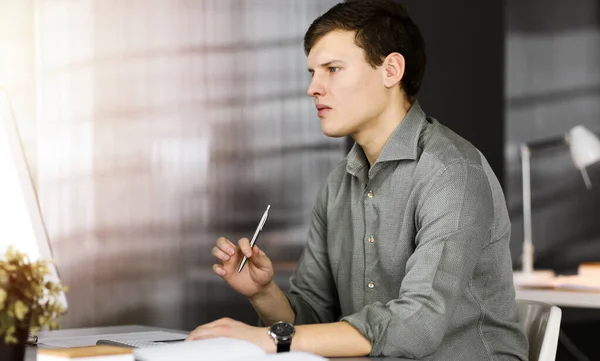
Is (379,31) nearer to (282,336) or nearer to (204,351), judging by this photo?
(282,336)

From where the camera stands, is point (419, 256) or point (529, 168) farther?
point (529, 168)

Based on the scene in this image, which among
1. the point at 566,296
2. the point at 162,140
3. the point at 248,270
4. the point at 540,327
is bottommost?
the point at 566,296

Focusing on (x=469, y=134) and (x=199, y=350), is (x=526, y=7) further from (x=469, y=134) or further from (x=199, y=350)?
(x=199, y=350)

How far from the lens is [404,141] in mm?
1820

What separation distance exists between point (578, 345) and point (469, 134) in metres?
1.36

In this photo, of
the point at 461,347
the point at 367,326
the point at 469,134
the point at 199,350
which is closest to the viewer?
the point at 199,350

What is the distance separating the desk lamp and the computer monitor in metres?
2.66

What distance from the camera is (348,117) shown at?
1.85 m

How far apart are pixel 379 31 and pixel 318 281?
1.86ft

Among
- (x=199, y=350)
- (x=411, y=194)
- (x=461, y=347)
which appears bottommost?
(x=461, y=347)

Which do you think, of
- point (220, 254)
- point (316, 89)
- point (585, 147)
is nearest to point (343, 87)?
point (316, 89)

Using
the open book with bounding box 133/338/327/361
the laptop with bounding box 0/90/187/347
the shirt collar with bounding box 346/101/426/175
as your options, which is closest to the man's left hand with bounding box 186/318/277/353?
the open book with bounding box 133/338/327/361

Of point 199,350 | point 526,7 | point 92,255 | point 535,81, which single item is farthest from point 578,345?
point 199,350

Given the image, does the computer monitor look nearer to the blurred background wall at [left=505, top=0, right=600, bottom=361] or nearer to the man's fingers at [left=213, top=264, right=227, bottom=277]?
the man's fingers at [left=213, top=264, right=227, bottom=277]
